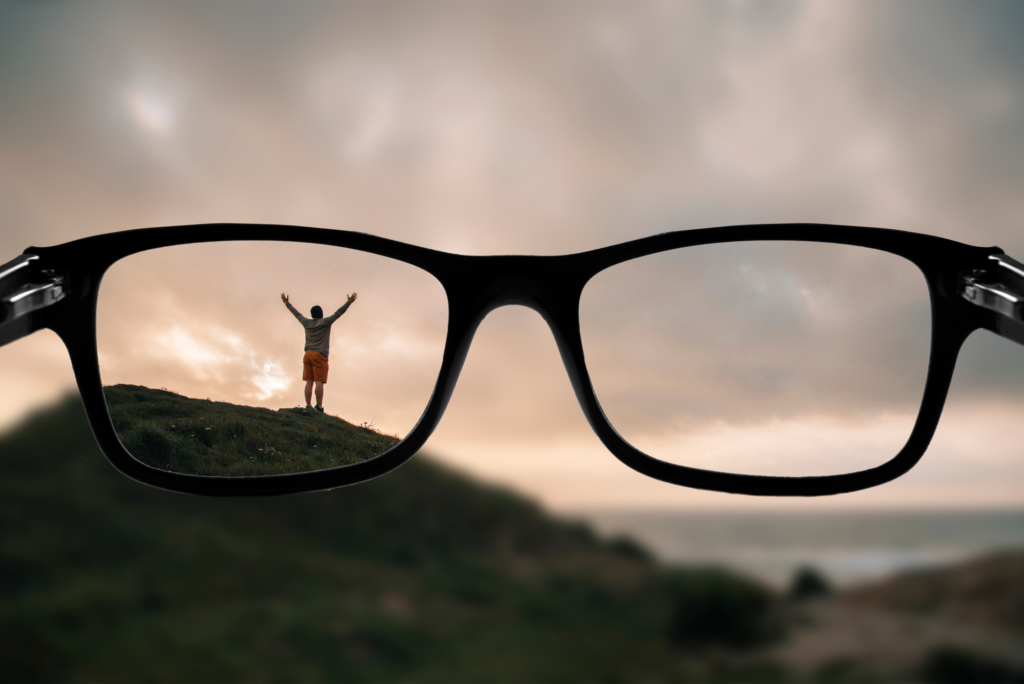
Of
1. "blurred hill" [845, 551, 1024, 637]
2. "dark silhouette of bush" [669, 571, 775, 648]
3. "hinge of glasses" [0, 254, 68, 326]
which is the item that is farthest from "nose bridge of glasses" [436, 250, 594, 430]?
"blurred hill" [845, 551, 1024, 637]

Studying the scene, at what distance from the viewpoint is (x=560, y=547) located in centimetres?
489

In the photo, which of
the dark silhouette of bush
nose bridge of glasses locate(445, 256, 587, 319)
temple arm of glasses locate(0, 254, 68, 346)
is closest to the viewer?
temple arm of glasses locate(0, 254, 68, 346)

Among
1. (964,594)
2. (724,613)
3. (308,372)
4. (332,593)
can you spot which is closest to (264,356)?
(308,372)

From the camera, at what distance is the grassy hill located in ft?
15.0

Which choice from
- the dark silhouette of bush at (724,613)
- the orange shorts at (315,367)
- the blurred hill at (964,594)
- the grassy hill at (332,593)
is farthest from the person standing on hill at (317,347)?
the blurred hill at (964,594)

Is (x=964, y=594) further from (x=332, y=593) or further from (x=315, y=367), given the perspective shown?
(x=315, y=367)

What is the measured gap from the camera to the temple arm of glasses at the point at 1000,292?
268 mm

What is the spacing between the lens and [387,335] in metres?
0.40

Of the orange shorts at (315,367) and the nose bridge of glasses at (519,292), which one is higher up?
the nose bridge of glasses at (519,292)

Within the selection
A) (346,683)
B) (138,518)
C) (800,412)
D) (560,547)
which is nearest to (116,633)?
(138,518)

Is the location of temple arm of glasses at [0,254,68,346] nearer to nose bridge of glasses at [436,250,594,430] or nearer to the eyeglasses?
the eyeglasses

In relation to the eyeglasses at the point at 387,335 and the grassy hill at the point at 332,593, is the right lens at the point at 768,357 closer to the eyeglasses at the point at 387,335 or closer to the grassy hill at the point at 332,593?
the eyeglasses at the point at 387,335

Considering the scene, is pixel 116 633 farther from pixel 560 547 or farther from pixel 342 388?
pixel 342 388

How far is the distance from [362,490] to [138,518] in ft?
7.43
